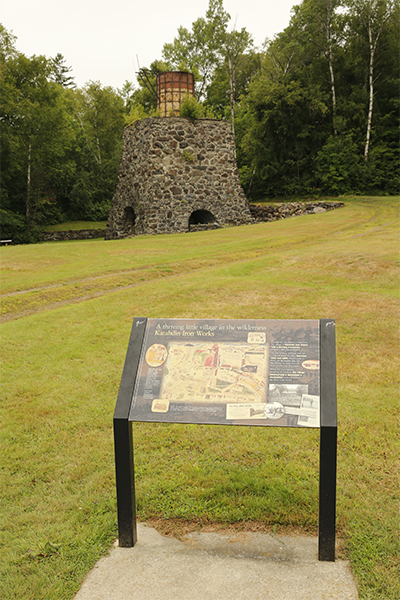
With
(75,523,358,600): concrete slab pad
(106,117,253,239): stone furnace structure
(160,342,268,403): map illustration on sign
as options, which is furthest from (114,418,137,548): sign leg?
(106,117,253,239): stone furnace structure

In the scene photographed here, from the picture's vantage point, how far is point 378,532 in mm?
3441

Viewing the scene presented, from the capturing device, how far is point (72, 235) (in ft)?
110

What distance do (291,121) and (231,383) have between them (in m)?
33.1

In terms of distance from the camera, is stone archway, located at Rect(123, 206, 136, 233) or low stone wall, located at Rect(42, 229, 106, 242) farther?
low stone wall, located at Rect(42, 229, 106, 242)

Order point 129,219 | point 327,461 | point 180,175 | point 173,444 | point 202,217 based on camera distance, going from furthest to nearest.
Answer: point 129,219 → point 202,217 → point 180,175 → point 173,444 → point 327,461

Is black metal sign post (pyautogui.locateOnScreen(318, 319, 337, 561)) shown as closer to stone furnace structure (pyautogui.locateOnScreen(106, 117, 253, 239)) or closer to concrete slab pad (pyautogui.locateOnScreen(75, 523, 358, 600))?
concrete slab pad (pyautogui.locateOnScreen(75, 523, 358, 600))

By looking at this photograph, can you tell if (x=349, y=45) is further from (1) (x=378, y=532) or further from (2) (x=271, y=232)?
(1) (x=378, y=532)

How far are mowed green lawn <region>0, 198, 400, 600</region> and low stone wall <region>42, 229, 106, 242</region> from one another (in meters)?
23.7

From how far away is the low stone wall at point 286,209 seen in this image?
26781 millimetres

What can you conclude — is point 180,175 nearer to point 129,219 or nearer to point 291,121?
point 129,219

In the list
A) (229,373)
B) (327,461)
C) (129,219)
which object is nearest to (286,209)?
(129,219)

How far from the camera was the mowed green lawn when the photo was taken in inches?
135

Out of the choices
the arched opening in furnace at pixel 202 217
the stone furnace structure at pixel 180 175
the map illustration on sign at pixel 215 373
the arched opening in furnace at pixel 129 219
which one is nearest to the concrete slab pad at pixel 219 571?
the map illustration on sign at pixel 215 373

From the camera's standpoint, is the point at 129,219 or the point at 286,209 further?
the point at 129,219
